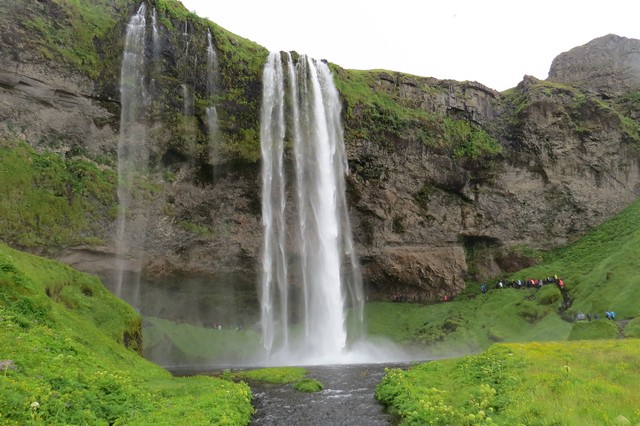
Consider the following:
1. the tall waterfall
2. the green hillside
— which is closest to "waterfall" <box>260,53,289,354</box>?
the tall waterfall

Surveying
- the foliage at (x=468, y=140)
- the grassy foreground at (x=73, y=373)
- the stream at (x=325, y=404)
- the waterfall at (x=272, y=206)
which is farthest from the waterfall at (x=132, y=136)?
the foliage at (x=468, y=140)

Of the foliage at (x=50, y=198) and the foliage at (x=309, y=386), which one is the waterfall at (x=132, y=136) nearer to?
the foliage at (x=50, y=198)

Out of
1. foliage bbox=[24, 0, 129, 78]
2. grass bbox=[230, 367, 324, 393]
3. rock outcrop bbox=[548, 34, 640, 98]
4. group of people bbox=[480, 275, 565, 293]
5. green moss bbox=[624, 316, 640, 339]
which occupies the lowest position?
grass bbox=[230, 367, 324, 393]

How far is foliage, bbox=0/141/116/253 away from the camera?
39250 mm

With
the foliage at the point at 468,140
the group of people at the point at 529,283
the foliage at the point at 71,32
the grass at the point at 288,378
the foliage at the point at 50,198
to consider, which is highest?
the foliage at the point at 71,32

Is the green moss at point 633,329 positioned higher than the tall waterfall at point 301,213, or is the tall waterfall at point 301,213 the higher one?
the tall waterfall at point 301,213

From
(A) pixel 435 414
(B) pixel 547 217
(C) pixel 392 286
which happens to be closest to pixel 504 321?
(C) pixel 392 286

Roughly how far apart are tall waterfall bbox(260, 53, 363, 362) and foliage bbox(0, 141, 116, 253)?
17593mm

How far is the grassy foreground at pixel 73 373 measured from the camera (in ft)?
38.8

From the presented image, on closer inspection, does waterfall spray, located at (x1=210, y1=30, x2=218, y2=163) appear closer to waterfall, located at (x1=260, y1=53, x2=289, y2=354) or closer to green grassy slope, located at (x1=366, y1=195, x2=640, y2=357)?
waterfall, located at (x1=260, y1=53, x2=289, y2=354)

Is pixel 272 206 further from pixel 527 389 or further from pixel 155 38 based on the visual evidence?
pixel 527 389

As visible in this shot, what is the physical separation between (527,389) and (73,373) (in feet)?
47.5

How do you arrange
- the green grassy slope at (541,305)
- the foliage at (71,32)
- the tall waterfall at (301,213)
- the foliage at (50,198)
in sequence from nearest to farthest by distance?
the foliage at (50,198) → the green grassy slope at (541,305) → the foliage at (71,32) → the tall waterfall at (301,213)

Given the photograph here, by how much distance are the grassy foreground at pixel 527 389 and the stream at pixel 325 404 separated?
988 mm
